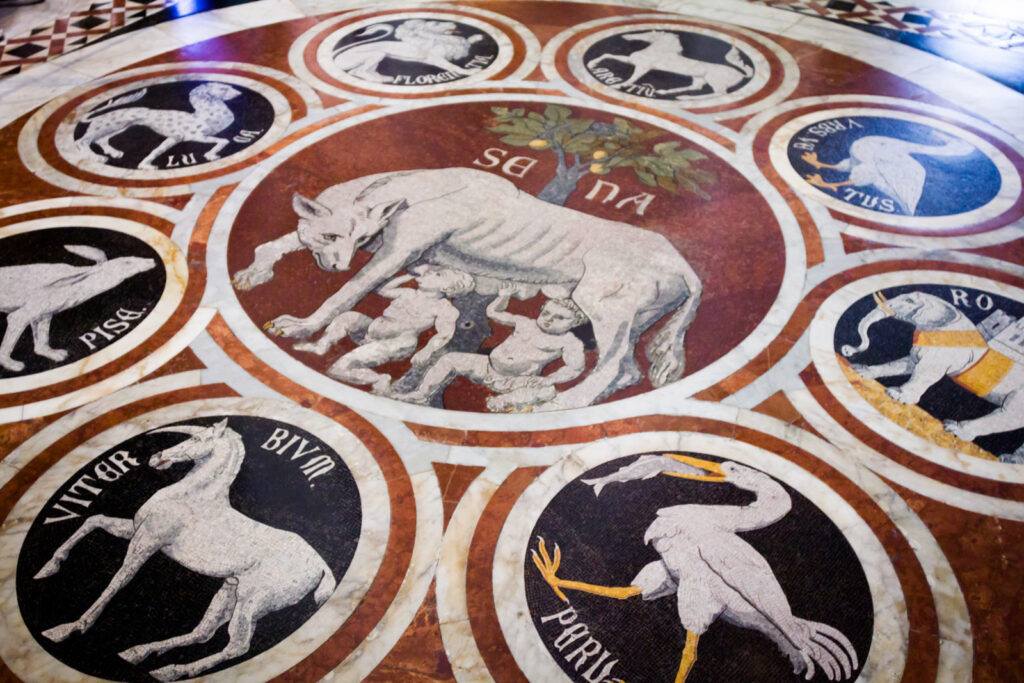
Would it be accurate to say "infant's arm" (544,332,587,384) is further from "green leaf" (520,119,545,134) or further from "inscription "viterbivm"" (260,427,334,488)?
"green leaf" (520,119,545,134)

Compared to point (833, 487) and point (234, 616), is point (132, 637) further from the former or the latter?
point (833, 487)

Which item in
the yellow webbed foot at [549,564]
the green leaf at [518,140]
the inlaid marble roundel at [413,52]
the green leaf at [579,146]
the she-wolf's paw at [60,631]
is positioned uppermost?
the inlaid marble roundel at [413,52]

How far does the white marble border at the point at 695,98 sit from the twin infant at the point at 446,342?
7.22ft

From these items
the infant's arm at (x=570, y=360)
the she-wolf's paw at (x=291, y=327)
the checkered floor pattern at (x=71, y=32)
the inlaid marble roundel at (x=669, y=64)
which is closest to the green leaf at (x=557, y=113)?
the inlaid marble roundel at (x=669, y=64)

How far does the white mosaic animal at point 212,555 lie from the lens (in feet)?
9.04

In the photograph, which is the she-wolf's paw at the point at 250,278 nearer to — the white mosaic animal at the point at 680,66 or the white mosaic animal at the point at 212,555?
the white mosaic animal at the point at 212,555

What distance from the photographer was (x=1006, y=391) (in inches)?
140

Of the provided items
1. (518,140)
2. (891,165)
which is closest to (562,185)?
(518,140)

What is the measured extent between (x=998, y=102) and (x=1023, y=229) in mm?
1495

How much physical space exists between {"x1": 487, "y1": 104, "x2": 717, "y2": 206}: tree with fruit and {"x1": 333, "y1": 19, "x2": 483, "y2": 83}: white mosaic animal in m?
0.85

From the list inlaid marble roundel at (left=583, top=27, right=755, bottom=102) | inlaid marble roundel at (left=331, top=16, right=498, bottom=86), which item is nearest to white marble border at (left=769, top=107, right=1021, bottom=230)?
inlaid marble roundel at (left=583, top=27, right=755, bottom=102)

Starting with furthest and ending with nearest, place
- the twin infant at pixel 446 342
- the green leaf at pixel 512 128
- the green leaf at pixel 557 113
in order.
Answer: the green leaf at pixel 557 113 < the green leaf at pixel 512 128 < the twin infant at pixel 446 342

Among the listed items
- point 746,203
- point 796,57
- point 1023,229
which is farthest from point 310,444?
point 796,57

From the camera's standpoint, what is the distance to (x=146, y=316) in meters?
3.96
